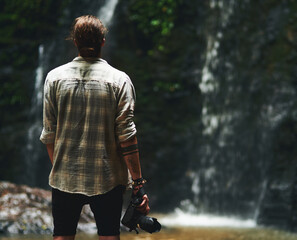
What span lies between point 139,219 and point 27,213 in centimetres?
395

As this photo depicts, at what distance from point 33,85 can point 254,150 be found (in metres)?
5.88

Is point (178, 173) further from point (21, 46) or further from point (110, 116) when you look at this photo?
point (110, 116)

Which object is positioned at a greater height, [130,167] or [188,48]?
[188,48]

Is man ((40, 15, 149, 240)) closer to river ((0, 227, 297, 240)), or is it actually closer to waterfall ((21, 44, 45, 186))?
river ((0, 227, 297, 240))

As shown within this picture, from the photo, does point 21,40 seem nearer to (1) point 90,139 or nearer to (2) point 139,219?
(1) point 90,139

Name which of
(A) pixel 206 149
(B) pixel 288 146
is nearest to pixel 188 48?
(A) pixel 206 149

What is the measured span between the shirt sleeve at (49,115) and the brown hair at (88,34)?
0.92 feet

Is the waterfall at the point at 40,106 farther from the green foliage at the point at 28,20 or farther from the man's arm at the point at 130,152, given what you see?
the man's arm at the point at 130,152

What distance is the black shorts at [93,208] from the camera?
2.71 m

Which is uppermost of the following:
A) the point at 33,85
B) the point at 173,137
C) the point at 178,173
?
the point at 33,85

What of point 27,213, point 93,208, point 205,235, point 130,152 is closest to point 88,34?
point 130,152

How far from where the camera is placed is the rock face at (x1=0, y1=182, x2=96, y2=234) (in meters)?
6.04

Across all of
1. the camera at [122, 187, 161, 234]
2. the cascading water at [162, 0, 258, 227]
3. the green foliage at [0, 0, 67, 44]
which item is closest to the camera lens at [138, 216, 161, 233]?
the camera at [122, 187, 161, 234]

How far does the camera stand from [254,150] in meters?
9.73
